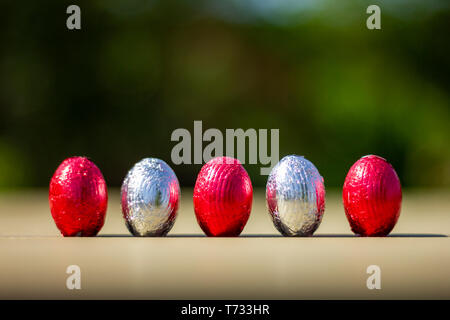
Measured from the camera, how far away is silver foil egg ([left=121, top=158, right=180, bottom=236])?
105 inches

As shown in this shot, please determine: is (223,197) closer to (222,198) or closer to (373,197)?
(222,198)

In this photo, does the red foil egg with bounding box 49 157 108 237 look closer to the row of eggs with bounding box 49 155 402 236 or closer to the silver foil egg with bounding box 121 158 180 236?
the row of eggs with bounding box 49 155 402 236

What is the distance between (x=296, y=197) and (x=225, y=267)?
2.36ft

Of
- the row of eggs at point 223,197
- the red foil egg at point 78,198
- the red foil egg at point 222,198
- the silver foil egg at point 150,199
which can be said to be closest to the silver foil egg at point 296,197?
the row of eggs at point 223,197

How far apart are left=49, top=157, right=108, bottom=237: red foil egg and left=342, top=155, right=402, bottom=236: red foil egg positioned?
1122mm

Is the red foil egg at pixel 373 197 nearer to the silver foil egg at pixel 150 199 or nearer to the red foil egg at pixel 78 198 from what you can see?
the silver foil egg at pixel 150 199

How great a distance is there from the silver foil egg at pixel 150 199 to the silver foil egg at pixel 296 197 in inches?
17.3

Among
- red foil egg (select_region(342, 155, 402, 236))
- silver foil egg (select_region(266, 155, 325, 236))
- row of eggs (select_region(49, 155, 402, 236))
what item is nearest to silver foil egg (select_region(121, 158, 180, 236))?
row of eggs (select_region(49, 155, 402, 236))

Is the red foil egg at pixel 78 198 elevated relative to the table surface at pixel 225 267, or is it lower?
elevated

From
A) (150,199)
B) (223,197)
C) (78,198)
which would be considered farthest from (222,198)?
(78,198)

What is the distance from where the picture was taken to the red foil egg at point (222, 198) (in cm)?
266

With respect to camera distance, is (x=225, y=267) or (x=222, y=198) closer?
(x=225, y=267)

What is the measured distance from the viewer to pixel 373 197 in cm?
269

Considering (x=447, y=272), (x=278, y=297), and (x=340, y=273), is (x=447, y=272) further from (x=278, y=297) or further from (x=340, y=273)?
(x=278, y=297)
